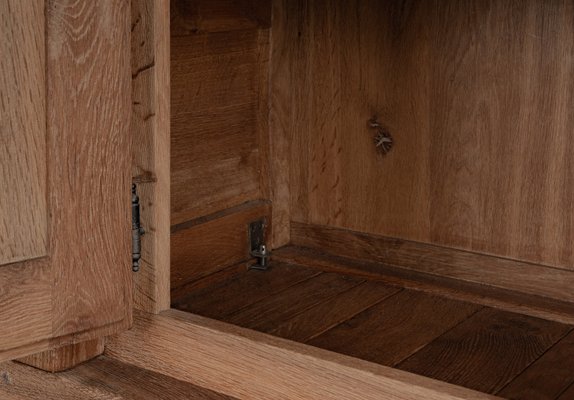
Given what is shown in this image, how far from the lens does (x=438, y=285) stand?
179cm

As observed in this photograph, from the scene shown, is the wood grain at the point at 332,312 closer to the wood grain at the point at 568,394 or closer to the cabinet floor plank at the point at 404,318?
the cabinet floor plank at the point at 404,318

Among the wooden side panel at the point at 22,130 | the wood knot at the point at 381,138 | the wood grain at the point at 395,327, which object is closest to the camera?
the wooden side panel at the point at 22,130

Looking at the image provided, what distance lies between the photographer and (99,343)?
153cm

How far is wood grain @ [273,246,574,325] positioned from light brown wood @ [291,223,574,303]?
0.01 meters

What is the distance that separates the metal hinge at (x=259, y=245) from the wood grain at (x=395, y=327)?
0.25 meters

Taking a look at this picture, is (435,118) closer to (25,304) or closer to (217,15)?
(217,15)

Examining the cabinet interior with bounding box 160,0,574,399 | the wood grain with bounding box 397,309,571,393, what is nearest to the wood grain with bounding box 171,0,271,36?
the cabinet interior with bounding box 160,0,574,399

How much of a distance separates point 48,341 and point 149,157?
0.85ft

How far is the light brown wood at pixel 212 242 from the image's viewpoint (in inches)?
69.6

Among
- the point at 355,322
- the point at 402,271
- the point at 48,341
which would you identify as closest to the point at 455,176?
the point at 402,271

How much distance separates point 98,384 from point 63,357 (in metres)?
0.07

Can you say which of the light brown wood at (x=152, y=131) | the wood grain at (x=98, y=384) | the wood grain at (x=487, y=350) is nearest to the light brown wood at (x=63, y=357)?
the wood grain at (x=98, y=384)

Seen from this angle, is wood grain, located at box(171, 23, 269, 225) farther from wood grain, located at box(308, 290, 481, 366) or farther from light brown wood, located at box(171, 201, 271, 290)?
wood grain, located at box(308, 290, 481, 366)

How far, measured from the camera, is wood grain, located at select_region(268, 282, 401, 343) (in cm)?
163
